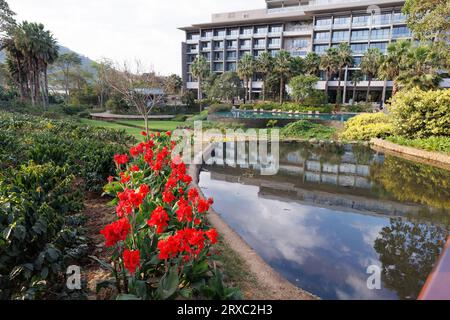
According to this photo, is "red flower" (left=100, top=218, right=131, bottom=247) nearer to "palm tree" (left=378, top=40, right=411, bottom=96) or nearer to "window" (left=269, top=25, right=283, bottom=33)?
"palm tree" (left=378, top=40, right=411, bottom=96)

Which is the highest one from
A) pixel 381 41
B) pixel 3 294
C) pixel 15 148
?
pixel 381 41

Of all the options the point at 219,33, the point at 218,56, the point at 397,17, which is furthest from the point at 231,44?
the point at 397,17

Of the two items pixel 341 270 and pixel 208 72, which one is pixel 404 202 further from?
pixel 208 72

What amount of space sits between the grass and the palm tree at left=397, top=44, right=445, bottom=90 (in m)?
5.15

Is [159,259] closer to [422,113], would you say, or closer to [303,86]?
[422,113]

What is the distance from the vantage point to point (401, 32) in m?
45.0

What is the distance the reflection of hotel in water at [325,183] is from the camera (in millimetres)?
8234

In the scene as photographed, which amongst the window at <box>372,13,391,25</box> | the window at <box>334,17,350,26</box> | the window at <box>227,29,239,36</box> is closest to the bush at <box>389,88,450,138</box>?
the window at <box>372,13,391,25</box>

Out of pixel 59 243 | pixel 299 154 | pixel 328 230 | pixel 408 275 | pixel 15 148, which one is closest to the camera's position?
pixel 59 243

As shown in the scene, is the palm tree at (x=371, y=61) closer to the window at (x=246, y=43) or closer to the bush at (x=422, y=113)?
the window at (x=246, y=43)

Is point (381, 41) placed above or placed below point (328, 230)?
above

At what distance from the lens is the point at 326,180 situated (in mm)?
10820

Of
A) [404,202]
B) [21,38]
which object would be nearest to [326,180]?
[404,202]

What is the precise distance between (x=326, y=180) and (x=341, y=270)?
6.24m
